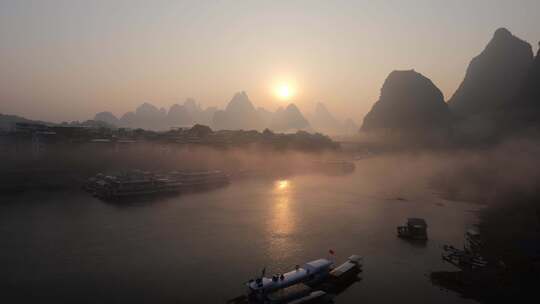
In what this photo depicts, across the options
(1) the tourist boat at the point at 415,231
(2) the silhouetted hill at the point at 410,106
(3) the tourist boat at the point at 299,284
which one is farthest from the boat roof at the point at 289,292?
(2) the silhouetted hill at the point at 410,106

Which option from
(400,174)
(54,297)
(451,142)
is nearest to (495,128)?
(451,142)

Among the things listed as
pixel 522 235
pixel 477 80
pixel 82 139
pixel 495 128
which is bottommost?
pixel 522 235

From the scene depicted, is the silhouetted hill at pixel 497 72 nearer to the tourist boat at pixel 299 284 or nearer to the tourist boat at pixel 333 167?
the tourist boat at pixel 333 167

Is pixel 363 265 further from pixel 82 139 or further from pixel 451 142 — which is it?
pixel 451 142

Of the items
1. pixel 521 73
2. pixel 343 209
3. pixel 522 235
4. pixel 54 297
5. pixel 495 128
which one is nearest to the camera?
pixel 54 297

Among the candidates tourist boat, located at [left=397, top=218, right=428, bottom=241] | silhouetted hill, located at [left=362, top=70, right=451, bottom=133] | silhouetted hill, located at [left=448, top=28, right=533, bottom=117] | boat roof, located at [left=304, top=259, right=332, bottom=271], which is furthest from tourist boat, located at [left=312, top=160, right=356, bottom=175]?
boat roof, located at [left=304, top=259, right=332, bottom=271]

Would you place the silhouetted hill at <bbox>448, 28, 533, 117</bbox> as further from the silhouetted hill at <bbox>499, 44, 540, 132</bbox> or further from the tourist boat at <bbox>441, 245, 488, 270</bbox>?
the tourist boat at <bbox>441, 245, 488, 270</bbox>
